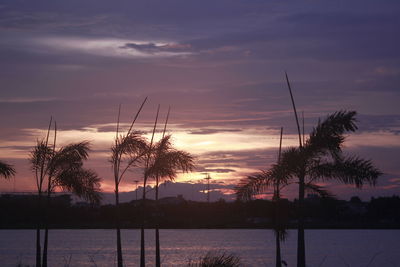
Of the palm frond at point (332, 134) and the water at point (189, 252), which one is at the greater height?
the palm frond at point (332, 134)

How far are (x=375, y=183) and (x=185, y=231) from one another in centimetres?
16163

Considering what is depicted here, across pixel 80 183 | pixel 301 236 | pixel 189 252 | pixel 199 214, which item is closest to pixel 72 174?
pixel 80 183

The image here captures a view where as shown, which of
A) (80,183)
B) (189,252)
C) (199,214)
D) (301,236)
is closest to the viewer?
(301,236)

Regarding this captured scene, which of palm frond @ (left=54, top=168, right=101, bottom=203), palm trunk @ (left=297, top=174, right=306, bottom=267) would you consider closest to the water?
palm frond @ (left=54, top=168, right=101, bottom=203)

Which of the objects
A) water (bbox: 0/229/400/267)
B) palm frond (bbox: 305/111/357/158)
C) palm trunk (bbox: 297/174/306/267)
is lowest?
water (bbox: 0/229/400/267)

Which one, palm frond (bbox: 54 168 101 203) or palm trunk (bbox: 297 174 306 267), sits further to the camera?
palm frond (bbox: 54 168 101 203)

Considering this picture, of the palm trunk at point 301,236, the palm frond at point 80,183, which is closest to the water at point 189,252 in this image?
the palm frond at point 80,183

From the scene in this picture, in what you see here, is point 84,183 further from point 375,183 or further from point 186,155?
point 375,183

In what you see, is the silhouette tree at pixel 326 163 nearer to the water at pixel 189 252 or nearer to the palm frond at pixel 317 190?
the palm frond at pixel 317 190

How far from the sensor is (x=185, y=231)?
180 metres

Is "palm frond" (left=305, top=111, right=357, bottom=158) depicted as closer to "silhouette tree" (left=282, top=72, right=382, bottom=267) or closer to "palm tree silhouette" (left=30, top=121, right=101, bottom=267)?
"silhouette tree" (left=282, top=72, right=382, bottom=267)

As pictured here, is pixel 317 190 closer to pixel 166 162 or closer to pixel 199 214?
pixel 166 162

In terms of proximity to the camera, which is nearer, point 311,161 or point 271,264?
point 311,161

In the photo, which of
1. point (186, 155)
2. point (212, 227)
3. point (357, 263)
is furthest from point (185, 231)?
point (186, 155)
